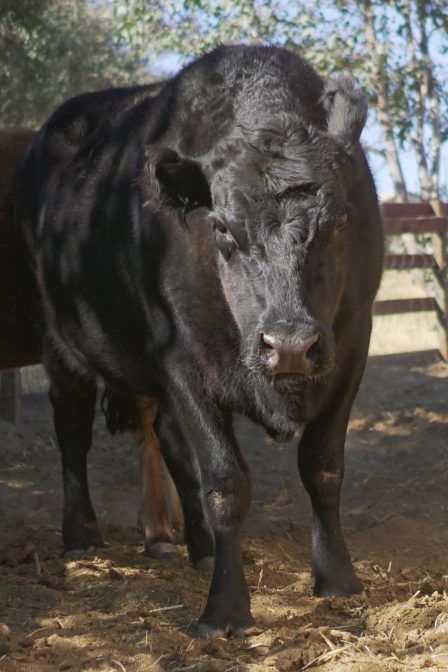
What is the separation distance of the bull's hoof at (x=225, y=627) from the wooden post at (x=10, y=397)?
16.2ft

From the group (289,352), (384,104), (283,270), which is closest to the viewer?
(289,352)

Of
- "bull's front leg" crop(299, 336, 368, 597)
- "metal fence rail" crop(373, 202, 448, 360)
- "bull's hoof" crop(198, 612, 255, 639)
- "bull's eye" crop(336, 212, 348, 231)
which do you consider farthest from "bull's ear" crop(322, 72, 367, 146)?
"metal fence rail" crop(373, 202, 448, 360)

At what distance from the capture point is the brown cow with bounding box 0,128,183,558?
247 inches

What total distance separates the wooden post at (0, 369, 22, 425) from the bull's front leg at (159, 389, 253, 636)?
4219 millimetres

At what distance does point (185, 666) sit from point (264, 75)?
8.71 feet

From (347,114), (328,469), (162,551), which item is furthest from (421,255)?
(347,114)

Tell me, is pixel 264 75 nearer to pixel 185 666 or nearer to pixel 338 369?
pixel 338 369

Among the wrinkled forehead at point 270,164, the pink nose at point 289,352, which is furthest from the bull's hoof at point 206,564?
the wrinkled forehead at point 270,164

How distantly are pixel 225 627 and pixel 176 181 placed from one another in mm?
1898

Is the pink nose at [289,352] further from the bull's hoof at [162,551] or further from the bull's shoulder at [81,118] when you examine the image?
the bull's shoulder at [81,118]

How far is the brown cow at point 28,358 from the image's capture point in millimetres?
6270

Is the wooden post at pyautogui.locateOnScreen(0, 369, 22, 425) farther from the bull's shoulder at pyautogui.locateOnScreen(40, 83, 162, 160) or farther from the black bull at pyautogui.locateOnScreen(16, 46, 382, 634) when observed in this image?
the black bull at pyautogui.locateOnScreen(16, 46, 382, 634)

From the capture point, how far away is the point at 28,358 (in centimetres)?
713

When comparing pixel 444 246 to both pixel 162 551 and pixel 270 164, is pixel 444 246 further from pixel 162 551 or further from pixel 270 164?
pixel 270 164
